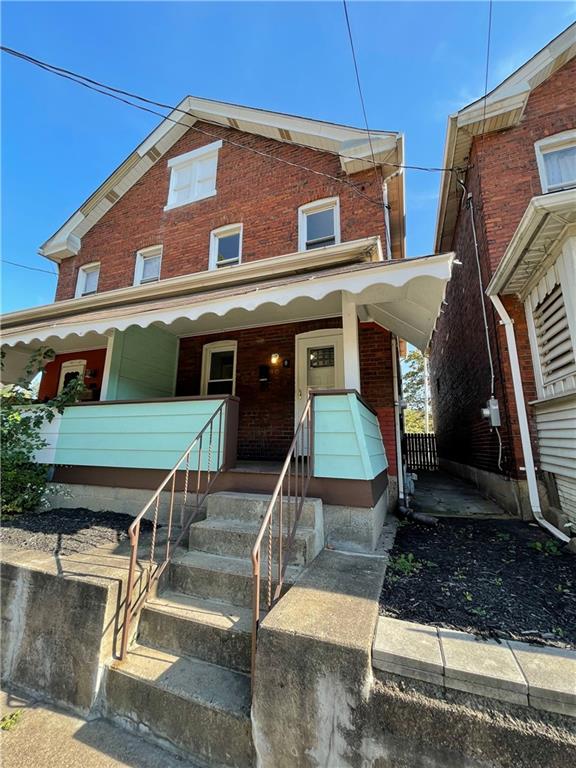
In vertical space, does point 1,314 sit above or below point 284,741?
above

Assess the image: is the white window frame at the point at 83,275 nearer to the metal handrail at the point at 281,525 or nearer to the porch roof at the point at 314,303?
the porch roof at the point at 314,303

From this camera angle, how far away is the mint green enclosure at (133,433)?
192 inches

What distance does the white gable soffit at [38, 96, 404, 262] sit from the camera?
688 centimetres

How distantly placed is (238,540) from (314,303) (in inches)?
147

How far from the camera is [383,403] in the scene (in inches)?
231

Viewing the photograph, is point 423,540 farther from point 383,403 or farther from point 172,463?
point 172,463

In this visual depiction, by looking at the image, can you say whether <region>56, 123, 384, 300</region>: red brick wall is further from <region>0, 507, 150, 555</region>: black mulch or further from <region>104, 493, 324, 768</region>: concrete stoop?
<region>104, 493, 324, 768</region>: concrete stoop

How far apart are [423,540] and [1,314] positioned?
973 cm

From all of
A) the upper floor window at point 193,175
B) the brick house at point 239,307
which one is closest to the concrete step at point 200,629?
the brick house at point 239,307

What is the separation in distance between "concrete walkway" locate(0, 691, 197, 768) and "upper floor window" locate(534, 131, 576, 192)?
29.9ft

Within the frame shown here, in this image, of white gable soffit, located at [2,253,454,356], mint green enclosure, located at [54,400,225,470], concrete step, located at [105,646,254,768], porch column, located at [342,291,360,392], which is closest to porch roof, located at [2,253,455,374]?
white gable soffit, located at [2,253,454,356]

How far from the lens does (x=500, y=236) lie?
20.1ft

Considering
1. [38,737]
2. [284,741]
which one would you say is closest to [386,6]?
[284,741]

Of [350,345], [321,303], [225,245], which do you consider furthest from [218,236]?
[350,345]
